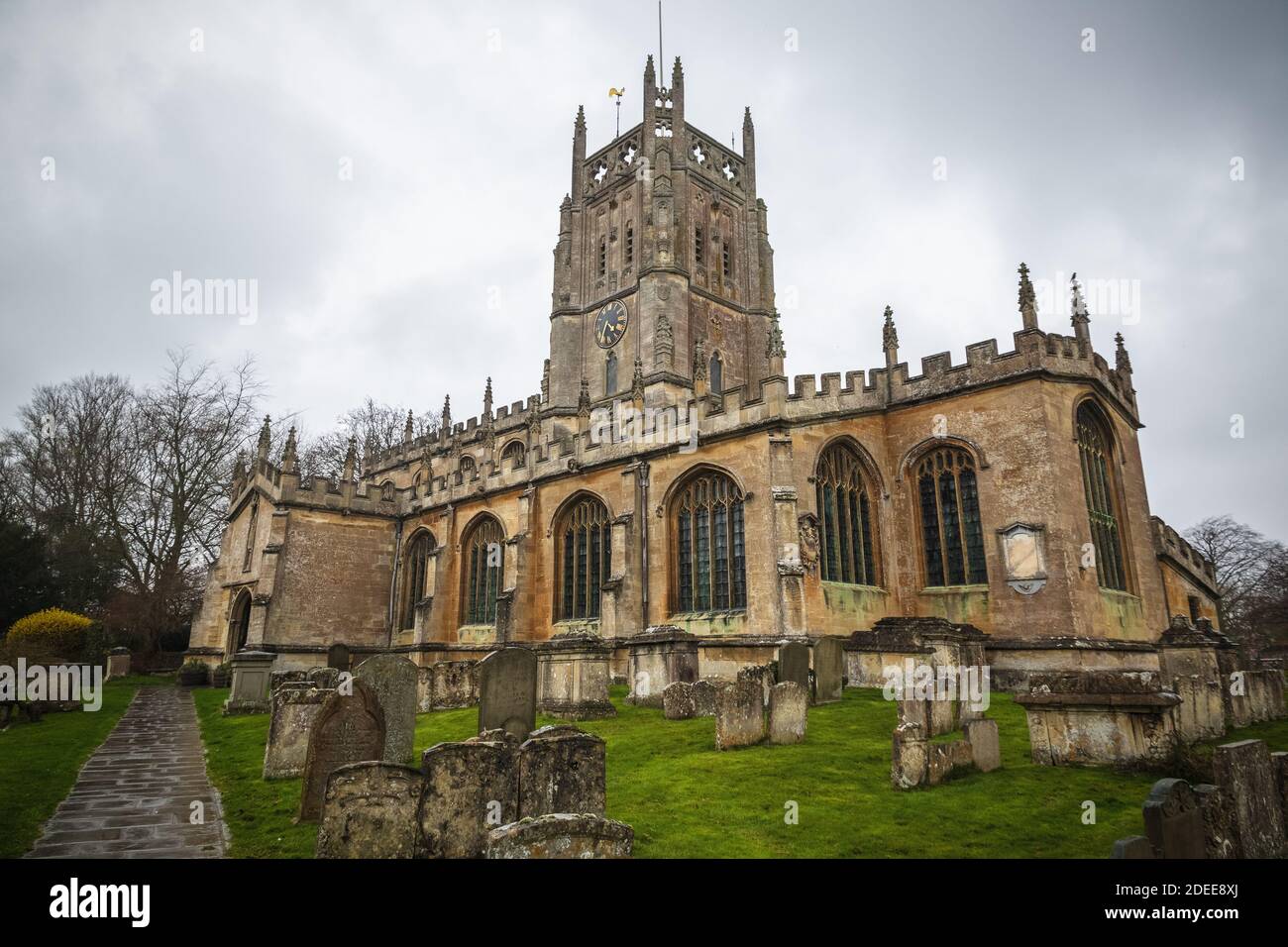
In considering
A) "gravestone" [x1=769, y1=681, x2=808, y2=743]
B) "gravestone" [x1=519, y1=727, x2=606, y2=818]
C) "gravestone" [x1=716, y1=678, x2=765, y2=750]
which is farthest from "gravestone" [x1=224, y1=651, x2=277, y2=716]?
"gravestone" [x1=519, y1=727, x2=606, y2=818]

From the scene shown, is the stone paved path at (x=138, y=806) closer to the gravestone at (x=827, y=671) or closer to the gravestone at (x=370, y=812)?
the gravestone at (x=370, y=812)

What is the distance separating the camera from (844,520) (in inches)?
735

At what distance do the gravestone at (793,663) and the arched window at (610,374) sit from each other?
75.7 ft

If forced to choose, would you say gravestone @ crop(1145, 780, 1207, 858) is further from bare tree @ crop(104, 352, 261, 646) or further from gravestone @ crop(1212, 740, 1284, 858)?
bare tree @ crop(104, 352, 261, 646)

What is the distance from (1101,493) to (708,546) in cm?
974

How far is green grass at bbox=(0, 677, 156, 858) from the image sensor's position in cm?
677

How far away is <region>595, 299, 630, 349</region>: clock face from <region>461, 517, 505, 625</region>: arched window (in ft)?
38.3

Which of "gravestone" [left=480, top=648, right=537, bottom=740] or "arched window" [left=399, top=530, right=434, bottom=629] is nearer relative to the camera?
"gravestone" [left=480, top=648, right=537, bottom=740]

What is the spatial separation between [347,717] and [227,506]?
31.4 m

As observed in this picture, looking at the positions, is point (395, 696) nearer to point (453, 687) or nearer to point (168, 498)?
point (453, 687)

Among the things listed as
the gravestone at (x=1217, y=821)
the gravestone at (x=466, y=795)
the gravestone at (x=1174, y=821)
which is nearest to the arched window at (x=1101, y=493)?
the gravestone at (x=1217, y=821)

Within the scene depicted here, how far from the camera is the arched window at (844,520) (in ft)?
59.6

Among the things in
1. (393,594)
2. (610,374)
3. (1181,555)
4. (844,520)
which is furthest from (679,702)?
(610,374)
